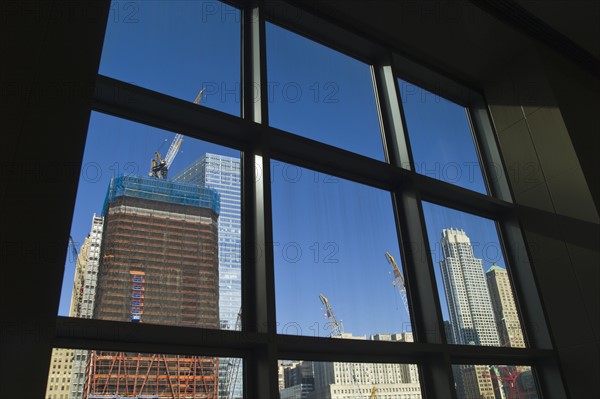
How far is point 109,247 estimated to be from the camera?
1.98 m

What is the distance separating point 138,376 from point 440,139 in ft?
8.79

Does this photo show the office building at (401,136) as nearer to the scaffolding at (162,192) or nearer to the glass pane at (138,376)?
the glass pane at (138,376)

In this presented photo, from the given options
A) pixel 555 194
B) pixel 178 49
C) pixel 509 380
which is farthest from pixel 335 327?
pixel 555 194

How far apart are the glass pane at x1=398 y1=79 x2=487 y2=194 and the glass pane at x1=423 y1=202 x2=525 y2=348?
0.98ft

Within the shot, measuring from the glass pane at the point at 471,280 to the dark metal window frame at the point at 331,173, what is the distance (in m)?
0.10

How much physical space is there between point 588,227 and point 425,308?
1253mm

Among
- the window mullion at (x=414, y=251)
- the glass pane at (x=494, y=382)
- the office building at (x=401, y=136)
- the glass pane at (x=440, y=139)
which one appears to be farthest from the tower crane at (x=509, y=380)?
the glass pane at (x=440, y=139)

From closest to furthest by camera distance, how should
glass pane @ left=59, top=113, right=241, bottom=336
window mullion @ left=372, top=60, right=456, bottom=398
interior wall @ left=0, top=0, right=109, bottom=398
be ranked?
interior wall @ left=0, top=0, right=109, bottom=398
glass pane @ left=59, top=113, right=241, bottom=336
window mullion @ left=372, top=60, right=456, bottom=398

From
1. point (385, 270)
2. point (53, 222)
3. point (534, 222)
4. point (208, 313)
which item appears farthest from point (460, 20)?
point (53, 222)

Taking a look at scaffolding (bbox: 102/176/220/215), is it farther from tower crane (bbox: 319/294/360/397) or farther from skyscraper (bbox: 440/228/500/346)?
skyscraper (bbox: 440/228/500/346)

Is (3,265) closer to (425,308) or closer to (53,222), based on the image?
(53,222)

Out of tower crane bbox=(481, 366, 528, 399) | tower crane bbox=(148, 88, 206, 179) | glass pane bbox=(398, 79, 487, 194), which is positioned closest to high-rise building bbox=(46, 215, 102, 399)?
tower crane bbox=(148, 88, 206, 179)

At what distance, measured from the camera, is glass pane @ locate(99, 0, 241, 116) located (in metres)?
Answer: 2.36

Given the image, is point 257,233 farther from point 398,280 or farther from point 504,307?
point 504,307
